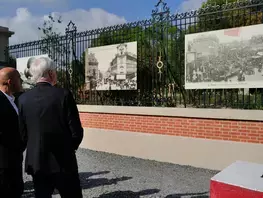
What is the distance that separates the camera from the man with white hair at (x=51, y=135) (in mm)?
3113

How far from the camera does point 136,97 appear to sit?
26.8ft

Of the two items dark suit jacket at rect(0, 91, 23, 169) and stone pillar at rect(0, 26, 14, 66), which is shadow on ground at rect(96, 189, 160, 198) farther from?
stone pillar at rect(0, 26, 14, 66)

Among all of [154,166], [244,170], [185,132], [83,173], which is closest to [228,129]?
[185,132]

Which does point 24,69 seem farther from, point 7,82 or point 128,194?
point 7,82

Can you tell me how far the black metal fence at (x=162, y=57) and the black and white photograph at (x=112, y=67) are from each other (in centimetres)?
15

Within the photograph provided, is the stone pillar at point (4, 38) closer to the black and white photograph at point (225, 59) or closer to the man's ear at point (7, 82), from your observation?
the black and white photograph at point (225, 59)

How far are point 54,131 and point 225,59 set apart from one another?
4525mm

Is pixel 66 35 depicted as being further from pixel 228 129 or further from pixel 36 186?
pixel 36 186

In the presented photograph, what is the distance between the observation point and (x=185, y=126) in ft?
22.7

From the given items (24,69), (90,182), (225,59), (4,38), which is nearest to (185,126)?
(225,59)

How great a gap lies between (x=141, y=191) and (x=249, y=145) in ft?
7.46

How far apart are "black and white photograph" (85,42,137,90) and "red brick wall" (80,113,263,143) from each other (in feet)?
2.69

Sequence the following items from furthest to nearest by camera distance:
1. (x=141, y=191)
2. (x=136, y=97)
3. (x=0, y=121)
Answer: (x=136, y=97) → (x=141, y=191) → (x=0, y=121)

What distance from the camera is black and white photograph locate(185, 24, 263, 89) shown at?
20.7ft
